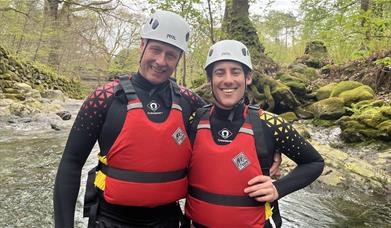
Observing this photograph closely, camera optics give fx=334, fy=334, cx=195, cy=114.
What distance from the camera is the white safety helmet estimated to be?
1.92 metres

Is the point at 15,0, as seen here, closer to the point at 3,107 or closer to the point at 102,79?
the point at 3,107

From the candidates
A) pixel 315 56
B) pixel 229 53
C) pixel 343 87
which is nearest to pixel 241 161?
pixel 229 53

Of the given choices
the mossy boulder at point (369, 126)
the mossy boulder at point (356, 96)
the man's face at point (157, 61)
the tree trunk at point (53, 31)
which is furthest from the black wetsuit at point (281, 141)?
the tree trunk at point (53, 31)

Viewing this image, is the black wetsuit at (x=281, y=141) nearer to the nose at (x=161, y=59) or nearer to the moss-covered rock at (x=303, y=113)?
the nose at (x=161, y=59)

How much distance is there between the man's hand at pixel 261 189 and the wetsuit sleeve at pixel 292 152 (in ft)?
0.32

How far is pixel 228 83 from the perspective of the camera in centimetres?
199

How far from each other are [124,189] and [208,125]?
0.60 meters

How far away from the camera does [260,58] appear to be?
12047mm

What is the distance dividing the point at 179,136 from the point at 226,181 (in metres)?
0.36

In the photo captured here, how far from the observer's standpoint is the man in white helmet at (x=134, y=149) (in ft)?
5.83

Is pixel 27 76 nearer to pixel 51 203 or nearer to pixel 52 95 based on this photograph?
pixel 52 95

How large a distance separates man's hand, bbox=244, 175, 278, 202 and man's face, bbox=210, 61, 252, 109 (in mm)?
463

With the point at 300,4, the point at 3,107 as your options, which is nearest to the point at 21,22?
the point at 3,107

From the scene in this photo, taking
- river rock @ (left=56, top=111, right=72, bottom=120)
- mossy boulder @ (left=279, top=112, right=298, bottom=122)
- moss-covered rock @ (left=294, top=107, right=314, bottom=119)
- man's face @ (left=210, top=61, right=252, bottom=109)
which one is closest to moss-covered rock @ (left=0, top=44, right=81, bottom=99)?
river rock @ (left=56, top=111, right=72, bottom=120)
